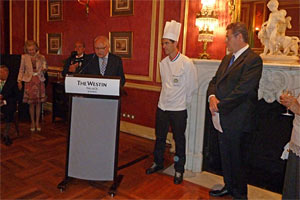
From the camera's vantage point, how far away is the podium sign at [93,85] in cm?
236

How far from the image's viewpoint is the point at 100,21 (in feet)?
15.7

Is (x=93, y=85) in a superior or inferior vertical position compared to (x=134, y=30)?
inferior

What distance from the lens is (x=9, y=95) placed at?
12.8 feet

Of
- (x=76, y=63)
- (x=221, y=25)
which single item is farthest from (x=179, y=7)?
(x=76, y=63)

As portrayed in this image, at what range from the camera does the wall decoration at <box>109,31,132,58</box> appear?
14.5 feet

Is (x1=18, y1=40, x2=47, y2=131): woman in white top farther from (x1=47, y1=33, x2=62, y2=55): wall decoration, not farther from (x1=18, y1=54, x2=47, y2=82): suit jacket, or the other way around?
(x1=47, y1=33, x2=62, y2=55): wall decoration

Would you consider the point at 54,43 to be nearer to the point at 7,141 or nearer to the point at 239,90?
the point at 7,141

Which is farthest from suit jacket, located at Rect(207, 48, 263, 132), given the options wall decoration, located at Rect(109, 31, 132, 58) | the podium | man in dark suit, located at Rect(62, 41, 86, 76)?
wall decoration, located at Rect(109, 31, 132, 58)

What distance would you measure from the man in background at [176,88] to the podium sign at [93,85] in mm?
683

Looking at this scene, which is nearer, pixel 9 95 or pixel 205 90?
pixel 205 90

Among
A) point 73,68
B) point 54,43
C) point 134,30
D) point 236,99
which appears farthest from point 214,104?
point 54,43

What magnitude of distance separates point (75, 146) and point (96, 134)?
9.2 inches

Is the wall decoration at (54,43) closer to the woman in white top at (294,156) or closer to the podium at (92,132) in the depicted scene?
the podium at (92,132)

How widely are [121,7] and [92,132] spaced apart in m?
2.62
